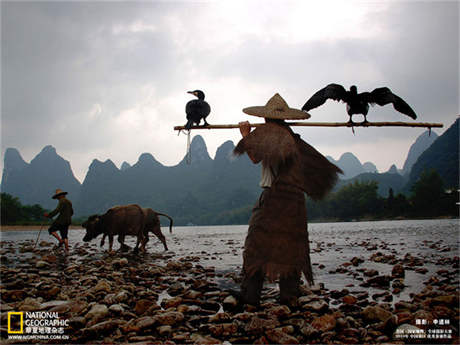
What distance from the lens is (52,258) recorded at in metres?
8.83

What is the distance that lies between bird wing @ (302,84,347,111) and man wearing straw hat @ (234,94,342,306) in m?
0.36

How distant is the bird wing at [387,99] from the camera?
4.25 m

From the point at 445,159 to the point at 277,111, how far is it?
4996 inches

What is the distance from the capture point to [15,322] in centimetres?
337

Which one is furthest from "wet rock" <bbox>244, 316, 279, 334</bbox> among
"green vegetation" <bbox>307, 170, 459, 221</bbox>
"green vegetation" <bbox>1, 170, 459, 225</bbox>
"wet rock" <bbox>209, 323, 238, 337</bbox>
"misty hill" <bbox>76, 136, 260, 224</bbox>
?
"misty hill" <bbox>76, 136, 260, 224</bbox>

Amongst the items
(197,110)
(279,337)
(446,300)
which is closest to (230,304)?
(279,337)

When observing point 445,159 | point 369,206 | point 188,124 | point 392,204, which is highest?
point 445,159

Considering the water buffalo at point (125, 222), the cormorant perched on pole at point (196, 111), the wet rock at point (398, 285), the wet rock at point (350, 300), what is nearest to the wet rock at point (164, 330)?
the wet rock at point (350, 300)

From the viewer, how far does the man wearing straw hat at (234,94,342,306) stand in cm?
378

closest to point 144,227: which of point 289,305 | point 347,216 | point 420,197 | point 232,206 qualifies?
point 289,305

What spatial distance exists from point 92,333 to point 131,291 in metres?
1.77

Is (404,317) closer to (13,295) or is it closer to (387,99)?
(387,99)

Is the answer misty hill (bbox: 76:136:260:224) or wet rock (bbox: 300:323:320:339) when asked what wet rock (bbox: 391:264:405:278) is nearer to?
wet rock (bbox: 300:323:320:339)

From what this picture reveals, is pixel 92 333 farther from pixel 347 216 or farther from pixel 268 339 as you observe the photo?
pixel 347 216
